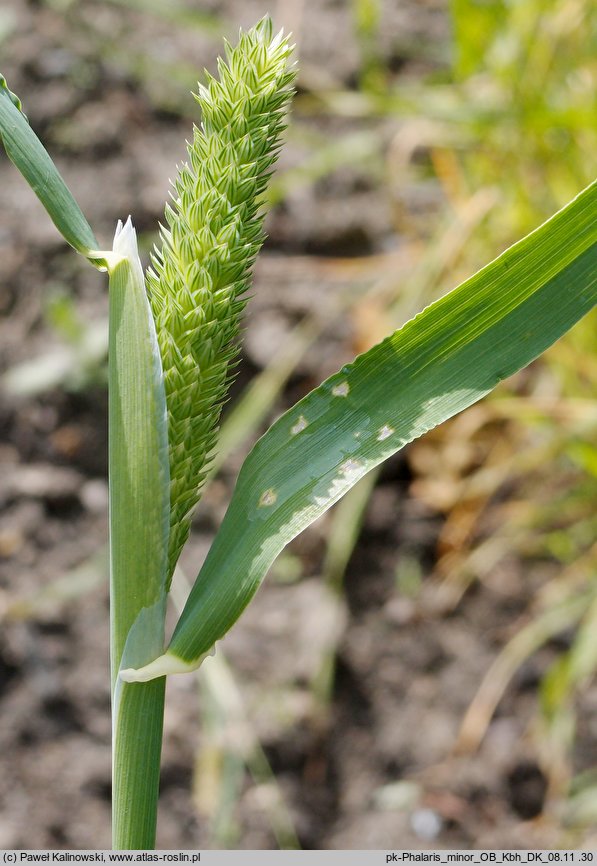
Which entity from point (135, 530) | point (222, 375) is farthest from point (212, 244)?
point (135, 530)

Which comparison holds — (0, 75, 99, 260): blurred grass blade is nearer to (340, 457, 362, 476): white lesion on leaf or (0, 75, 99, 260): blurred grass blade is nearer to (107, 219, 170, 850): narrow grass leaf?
(107, 219, 170, 850): narrow grass leaf

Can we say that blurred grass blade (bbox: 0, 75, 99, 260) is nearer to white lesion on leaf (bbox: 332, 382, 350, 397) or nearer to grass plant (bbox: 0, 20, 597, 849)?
grass plant (bbox: 0, 20, 597, 849)

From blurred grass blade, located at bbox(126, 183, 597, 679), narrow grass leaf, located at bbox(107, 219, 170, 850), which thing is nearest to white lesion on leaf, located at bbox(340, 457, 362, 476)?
blurred grass blade, located at bbox(126, 183, 597, 679)

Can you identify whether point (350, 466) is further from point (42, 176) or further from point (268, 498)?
point (42, 176)

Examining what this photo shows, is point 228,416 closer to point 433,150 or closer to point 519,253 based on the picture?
point 433,150

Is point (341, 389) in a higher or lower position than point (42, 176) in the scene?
lower

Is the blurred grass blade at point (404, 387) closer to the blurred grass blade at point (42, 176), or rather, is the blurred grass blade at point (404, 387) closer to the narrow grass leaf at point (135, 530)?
the narrow grass leaf at point (135, 530)

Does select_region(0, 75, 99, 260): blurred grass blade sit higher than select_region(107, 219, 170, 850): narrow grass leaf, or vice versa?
select_region(0, 75, 99, 260): blurred grass blade
